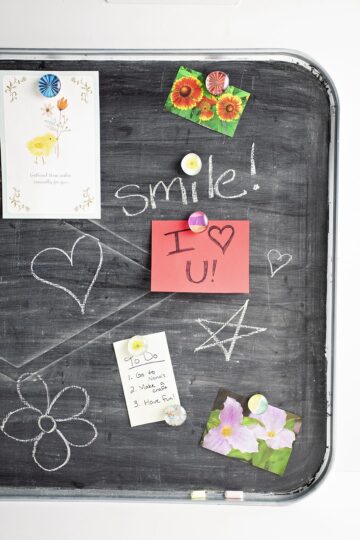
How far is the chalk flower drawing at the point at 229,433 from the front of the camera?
0.94 metres

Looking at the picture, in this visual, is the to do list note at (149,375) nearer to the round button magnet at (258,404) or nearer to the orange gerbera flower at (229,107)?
the round button magnet at (258,404)

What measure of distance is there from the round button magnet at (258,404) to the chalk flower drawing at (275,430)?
13mm

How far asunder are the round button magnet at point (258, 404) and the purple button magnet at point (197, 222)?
32 centimetres

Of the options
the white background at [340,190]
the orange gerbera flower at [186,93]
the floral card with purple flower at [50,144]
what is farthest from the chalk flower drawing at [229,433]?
the orange gerbera flower at [186,93]

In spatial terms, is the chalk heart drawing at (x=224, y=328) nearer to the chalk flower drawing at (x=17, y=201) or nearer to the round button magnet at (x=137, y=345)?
the round button magnet at (x=137, y=345)

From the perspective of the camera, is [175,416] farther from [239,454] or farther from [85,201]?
[85,201]

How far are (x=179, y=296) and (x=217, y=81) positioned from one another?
→ 381mm

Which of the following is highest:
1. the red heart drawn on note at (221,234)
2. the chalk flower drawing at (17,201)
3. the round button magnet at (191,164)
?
the round button magnet at (191,164)

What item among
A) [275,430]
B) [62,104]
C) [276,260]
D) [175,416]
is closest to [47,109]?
[62,104]

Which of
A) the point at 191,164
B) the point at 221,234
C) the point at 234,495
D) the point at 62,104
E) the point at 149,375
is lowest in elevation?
the point at 234,495

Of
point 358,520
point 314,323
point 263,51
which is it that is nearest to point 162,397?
point 314,323

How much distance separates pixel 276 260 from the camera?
0.93 meters

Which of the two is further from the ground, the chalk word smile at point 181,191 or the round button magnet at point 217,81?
the round button magnet at point 217,81

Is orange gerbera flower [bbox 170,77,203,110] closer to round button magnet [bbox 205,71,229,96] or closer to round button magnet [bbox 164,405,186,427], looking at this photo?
round button magnet [bbox 205,71,229,96]
